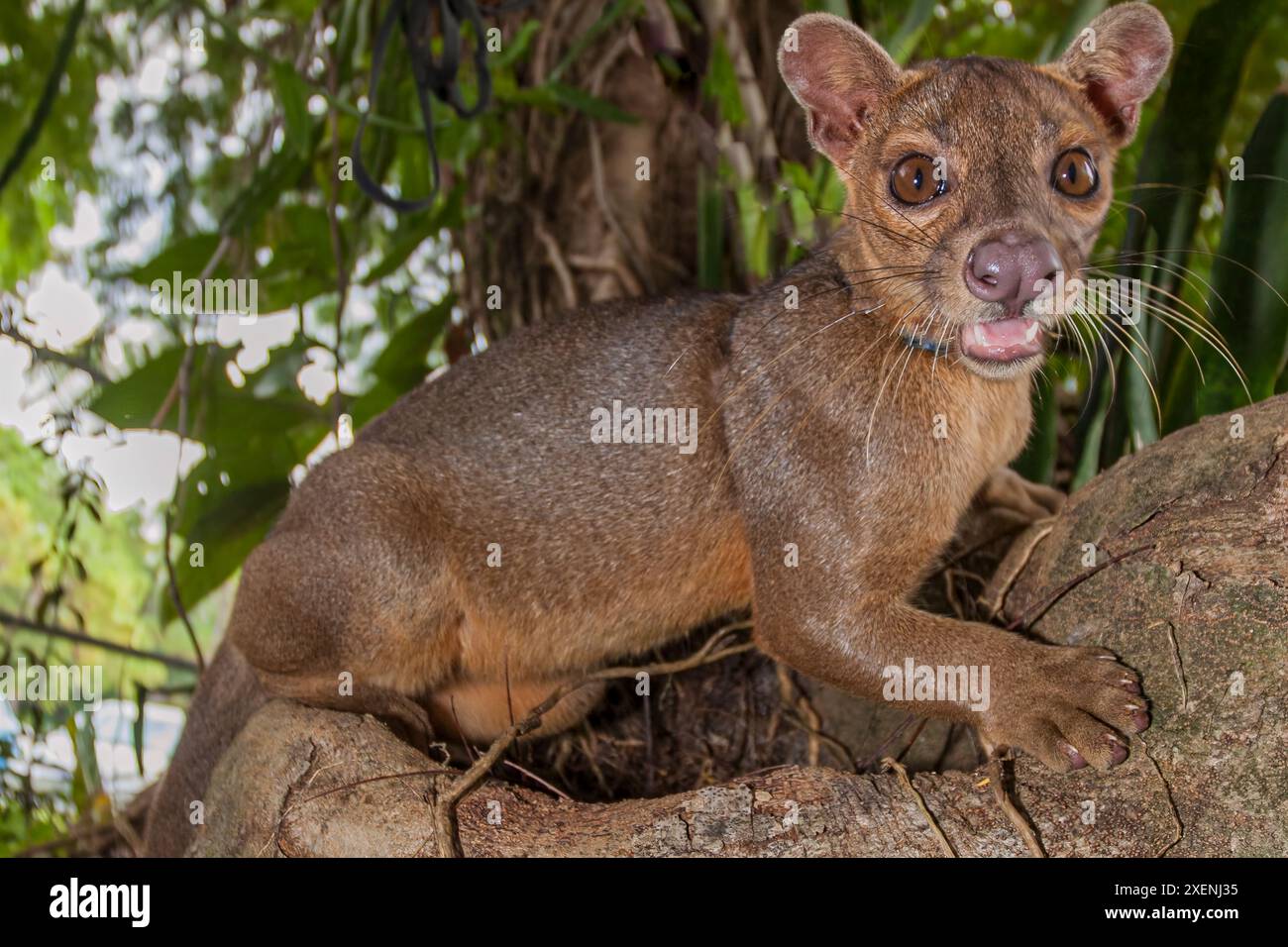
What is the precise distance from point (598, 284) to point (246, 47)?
6.03 feet

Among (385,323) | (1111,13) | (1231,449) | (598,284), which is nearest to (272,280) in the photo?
(385,323)

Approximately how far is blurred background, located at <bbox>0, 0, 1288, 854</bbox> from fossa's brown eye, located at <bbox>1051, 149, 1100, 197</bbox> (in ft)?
2.35

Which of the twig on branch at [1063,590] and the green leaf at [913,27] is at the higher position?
the green leaf at [913,27]

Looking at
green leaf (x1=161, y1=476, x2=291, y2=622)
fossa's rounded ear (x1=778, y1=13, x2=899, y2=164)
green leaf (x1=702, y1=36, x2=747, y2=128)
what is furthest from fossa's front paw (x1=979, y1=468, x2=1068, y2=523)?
green leaf (x1=161, y1=476, x2=291, y2=622)

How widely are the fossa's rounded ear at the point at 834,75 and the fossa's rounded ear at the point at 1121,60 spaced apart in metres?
0.56

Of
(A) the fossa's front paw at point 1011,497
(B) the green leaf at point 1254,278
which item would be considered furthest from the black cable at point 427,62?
(B) the green leaf at point 1254,278

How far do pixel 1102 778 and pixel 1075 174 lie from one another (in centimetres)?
165

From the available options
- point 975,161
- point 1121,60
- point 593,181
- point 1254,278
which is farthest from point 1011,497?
point 593,181

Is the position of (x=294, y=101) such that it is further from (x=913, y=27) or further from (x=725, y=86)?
(x=913, y=27)

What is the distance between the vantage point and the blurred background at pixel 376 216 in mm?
4223

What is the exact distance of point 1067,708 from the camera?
286cm

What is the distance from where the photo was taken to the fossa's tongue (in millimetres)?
→ 3172

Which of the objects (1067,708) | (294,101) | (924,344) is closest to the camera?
(1067,708)

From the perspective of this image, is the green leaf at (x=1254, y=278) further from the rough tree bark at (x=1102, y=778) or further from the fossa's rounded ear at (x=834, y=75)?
the fossa's rounded ear at (x=834, y=75)
